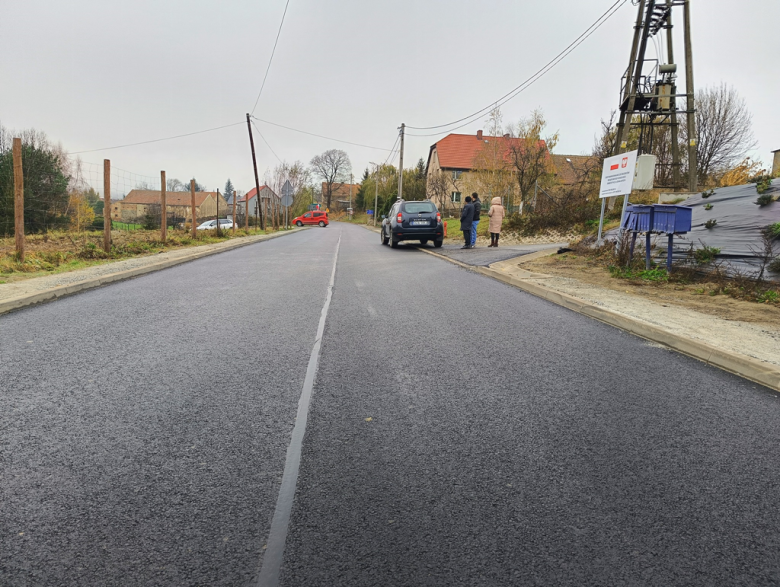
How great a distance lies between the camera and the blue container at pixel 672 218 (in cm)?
941

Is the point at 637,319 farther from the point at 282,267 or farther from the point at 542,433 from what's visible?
the point at 282,267

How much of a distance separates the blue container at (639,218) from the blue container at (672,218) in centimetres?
12

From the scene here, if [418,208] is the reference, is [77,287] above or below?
below

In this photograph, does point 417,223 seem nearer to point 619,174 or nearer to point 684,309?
point 619,174

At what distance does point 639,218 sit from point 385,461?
899 cm

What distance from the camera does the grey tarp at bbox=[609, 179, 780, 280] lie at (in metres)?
9.26

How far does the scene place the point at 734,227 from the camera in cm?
991

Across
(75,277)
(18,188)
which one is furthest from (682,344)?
(18,188)

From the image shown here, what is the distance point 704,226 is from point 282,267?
9466 millimetres

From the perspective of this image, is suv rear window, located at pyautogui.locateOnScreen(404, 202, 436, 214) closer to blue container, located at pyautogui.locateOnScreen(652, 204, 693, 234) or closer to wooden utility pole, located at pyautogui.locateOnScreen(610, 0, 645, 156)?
wooden utility pole, located at pyautogui.locateOnScreen(610, 0, 645, 156)

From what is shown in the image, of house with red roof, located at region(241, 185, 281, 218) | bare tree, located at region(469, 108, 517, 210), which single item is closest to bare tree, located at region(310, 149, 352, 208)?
house with red roof, located at region(241, 185, 281, 218)

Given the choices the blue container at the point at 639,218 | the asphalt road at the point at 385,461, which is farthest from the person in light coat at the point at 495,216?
the asphalt road at the point at 385,461

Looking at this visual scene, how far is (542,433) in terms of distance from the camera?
10.5 ft

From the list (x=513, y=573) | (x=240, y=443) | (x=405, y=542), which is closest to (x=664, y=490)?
(x=513, y=573)
